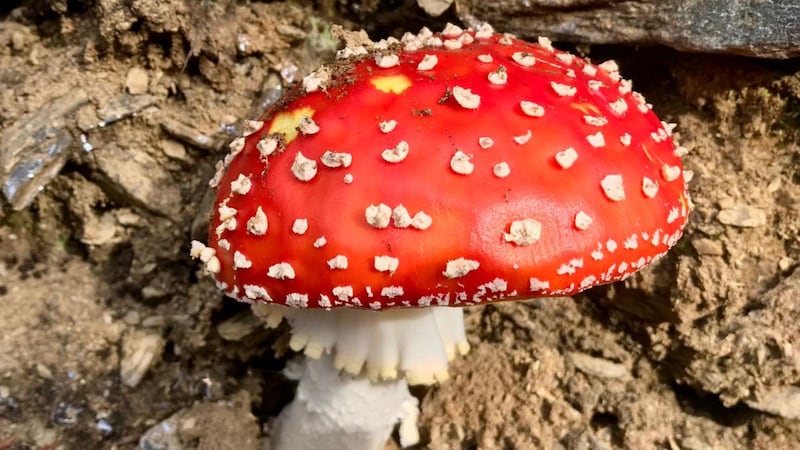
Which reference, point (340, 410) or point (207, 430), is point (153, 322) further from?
point (340, 410)

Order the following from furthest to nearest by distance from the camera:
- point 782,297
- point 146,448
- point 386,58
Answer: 1. point 146,448
2. point 782,297
3. point 386,58

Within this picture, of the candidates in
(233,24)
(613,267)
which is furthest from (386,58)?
(233,24)

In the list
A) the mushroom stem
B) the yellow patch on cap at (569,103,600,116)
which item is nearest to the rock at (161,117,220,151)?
the mushroom stem

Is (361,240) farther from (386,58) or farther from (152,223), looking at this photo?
(152,223)

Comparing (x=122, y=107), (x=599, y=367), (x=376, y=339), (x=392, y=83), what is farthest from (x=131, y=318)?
(x=599, y=367)

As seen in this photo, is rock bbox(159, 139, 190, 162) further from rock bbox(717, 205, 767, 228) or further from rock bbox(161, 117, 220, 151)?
rock bbox(717, 205, 767, 228)

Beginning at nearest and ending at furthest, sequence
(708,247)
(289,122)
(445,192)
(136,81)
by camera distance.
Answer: (445,192), (289,122), (708,247), (136,81)
